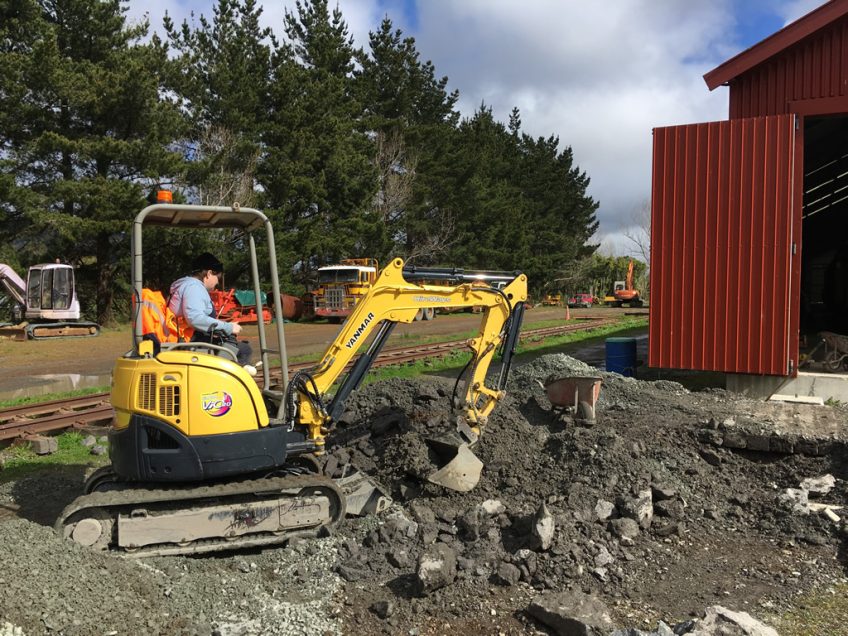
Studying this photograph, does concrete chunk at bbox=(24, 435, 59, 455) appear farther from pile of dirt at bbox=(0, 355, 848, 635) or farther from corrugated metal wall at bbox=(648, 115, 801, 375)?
corrugated metal wall at bbox=(648, 115, 801, 375)

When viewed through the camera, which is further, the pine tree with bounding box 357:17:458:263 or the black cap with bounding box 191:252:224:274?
the pine tree with bounding box 357:17:458:263

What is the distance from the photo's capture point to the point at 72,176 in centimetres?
2677

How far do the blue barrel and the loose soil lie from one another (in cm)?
464

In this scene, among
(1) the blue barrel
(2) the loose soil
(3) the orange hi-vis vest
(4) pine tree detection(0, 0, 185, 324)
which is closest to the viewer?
(2) the loose soil

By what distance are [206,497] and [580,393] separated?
15.2ft

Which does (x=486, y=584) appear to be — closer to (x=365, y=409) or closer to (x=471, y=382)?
(x=471, y=382)

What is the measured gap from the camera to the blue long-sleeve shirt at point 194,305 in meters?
5.54

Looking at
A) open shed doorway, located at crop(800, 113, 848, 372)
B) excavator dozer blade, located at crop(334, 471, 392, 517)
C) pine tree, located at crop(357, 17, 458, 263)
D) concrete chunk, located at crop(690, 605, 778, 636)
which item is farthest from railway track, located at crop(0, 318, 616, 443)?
pine tree, located at crop(357, 17, 458, 263)

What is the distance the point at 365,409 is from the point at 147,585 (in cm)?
451

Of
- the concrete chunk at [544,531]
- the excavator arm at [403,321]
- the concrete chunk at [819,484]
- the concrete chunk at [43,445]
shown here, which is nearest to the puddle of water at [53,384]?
the concrete chunk at [43,445]

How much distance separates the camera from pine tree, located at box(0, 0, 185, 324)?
24562 millimetres

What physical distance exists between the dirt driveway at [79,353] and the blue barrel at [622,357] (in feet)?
28.1

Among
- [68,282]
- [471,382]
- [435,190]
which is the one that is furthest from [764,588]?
[435,190]

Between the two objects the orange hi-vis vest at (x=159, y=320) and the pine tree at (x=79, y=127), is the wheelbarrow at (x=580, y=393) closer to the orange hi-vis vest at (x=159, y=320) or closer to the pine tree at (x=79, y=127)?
the orange hi-vis vest at (x=159, y=320)
